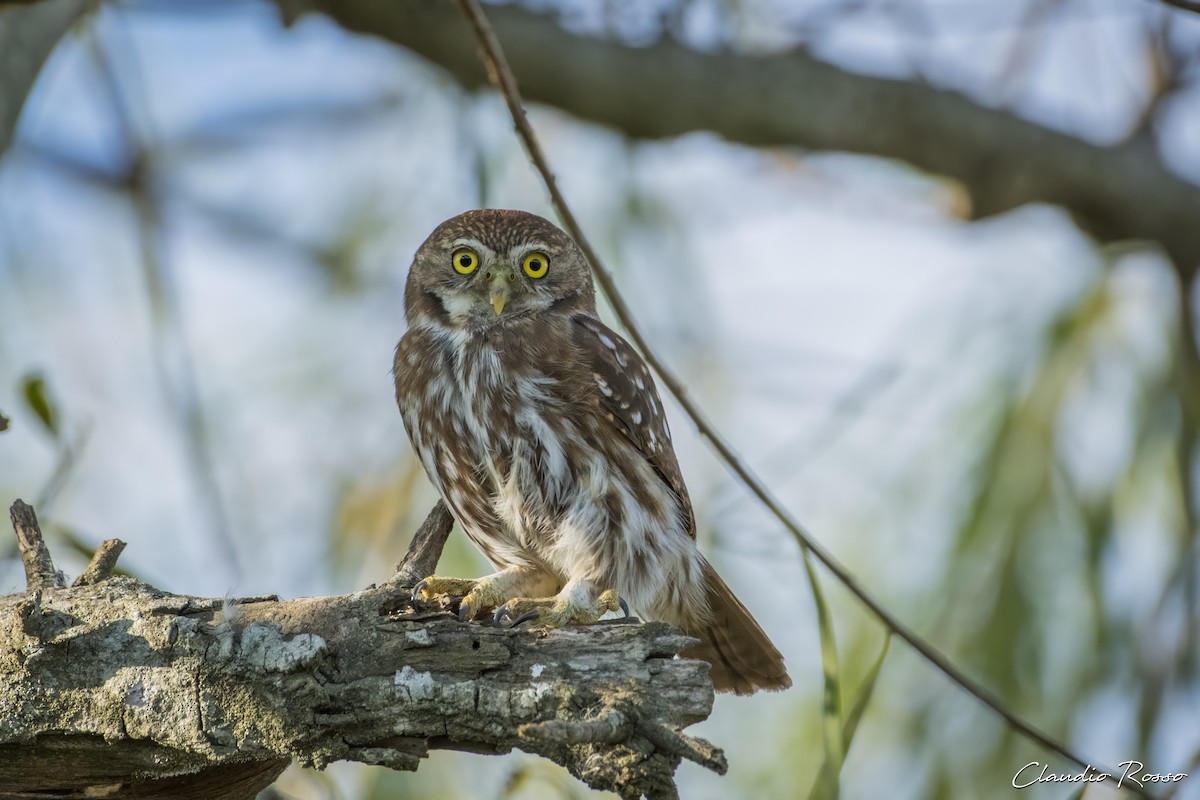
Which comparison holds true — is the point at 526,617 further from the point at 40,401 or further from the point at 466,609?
the point at 40,401

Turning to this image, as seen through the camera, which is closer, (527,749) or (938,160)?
(527,749)

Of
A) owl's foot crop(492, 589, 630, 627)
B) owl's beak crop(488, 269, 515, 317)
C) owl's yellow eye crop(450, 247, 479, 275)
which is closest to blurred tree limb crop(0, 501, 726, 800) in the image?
owl's foot crop(492, 589, 630, 627)

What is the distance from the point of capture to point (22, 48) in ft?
13.1

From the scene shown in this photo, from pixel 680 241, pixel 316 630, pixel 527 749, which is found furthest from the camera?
pixel 680 241

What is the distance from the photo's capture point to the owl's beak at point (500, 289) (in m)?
4.68

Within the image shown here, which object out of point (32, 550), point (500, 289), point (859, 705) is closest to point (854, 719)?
point (859, 705)

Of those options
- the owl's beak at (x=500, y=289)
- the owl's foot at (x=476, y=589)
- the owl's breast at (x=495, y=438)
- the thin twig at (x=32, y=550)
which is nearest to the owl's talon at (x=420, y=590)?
the owl's foot at (x=476, y=589)

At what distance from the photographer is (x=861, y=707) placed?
10.1 feet

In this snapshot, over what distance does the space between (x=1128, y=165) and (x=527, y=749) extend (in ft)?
14.3

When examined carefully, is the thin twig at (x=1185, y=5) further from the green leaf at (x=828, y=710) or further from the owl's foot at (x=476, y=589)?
the owl's foot at (x=476, y=589)

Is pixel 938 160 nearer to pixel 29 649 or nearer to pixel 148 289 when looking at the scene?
pixel 148 289

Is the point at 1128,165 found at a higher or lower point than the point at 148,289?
higher

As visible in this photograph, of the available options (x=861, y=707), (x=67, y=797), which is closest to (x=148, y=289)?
(x=67, y=797)

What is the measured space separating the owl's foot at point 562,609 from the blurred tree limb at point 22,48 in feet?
6.73
